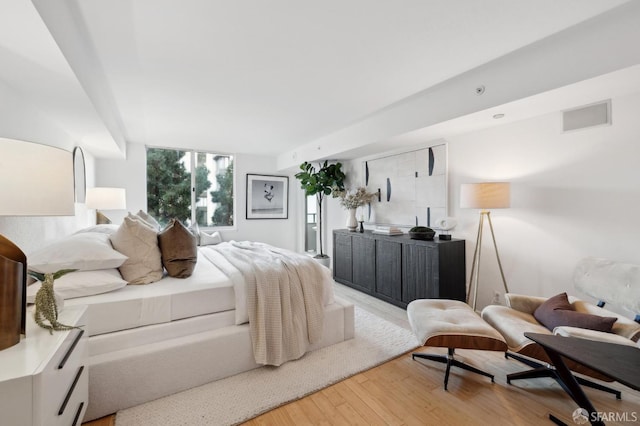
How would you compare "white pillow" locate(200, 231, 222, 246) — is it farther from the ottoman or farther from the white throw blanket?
the ottoman

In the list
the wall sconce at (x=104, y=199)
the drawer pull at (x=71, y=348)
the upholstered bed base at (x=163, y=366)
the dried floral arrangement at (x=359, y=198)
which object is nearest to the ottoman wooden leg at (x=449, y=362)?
the upholstered bed base at (x=163, y=366)

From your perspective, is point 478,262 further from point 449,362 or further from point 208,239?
point 208,239

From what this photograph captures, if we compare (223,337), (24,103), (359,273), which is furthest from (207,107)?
(359,273)

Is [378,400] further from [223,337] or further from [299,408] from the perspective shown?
[223,337]

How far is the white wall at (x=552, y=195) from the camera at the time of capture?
2129 mm

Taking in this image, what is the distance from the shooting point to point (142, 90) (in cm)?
270

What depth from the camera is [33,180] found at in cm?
106

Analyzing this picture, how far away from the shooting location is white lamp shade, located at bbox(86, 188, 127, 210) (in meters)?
3.43

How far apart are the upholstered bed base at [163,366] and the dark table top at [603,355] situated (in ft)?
6.17

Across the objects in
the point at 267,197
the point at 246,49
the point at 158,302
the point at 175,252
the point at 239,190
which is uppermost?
the point at 246,49

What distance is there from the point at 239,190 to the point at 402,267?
3.81m

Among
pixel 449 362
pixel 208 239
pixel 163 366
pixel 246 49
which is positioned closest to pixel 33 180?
pixel 163 366

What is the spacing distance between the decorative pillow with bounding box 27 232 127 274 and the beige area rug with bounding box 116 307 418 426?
0.94m

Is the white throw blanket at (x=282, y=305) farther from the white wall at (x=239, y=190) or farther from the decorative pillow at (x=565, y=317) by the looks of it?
the white wall at (x=239, y=190)
